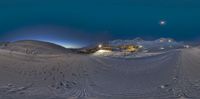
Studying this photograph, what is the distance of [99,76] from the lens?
19.7 m

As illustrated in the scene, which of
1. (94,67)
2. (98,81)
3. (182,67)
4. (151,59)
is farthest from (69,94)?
(151,59)

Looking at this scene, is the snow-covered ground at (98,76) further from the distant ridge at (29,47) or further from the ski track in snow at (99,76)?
the distant ridge at (29,47)

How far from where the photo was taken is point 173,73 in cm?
1945

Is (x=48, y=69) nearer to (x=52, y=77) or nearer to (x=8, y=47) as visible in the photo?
(x=52, y=77)

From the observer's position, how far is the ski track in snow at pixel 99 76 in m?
15.7

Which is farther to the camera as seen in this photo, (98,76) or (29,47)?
(29,47)

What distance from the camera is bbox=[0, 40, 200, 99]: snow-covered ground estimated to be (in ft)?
51.5

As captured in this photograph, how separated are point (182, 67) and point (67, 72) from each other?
6045 millimetres

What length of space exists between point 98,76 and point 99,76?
5 centimetres

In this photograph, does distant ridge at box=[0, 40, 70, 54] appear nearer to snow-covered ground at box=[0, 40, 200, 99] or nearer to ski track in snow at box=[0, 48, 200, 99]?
snow-covered ground at box=[0, 40, 200, 99]

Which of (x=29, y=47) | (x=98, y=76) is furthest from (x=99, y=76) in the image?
(x=29, y=47)

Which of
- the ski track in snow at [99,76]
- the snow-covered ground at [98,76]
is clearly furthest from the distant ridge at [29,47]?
the ski track in snow at [99,76]

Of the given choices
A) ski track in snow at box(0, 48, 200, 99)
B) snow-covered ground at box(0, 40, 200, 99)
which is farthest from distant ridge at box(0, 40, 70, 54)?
ski track in snow at box(0, 48, 200, 99)

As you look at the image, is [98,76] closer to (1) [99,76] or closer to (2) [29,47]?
(1) [99,76]
